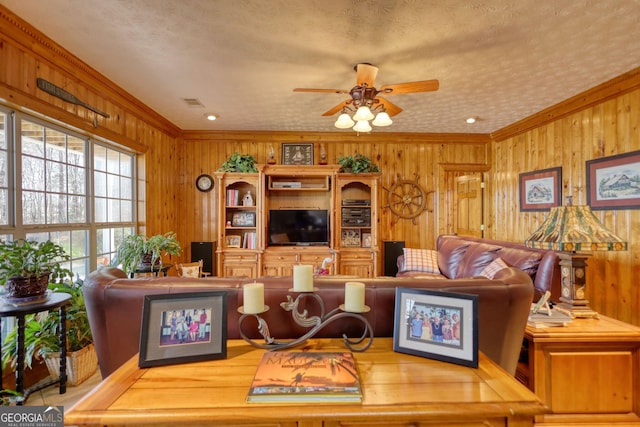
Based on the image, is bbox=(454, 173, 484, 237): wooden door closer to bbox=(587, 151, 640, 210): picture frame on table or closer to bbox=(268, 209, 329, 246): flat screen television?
bbox=(587, 151, 640, 210): picture frame on table

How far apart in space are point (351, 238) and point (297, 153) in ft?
5.36

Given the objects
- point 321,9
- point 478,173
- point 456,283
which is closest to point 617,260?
point 478,173

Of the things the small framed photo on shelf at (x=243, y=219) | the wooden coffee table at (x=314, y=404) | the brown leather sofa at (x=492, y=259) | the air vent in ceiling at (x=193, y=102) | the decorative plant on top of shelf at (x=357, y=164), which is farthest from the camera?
the small framed photo on shelf at (x=243, y=219)

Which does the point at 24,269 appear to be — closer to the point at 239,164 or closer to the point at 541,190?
the point at 239,164

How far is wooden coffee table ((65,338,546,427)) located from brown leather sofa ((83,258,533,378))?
0.35 m

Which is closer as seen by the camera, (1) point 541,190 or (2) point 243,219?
(1) point 541,190

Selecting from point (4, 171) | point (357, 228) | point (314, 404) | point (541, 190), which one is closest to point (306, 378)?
point (314, 404)

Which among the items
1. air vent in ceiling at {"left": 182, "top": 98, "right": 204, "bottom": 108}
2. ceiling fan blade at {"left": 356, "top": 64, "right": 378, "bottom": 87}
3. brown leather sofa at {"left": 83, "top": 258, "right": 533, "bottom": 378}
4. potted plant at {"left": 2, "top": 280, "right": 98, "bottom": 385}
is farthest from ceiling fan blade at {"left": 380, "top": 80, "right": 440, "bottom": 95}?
potted plant at {"left": 2, "top": 280, "right": 98, "bottom": 385}

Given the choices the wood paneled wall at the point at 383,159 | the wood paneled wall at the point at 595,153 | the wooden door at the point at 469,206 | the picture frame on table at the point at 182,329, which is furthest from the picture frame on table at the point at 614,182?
the picture frame on table at the point at 182,329

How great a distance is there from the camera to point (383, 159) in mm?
5105

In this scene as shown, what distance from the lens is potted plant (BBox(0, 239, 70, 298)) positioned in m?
1.82

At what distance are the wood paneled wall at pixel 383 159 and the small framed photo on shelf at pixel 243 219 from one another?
0.43 m

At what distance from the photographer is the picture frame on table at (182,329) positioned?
3.67ft

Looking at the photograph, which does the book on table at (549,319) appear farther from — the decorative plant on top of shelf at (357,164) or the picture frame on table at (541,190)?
the decorative plant on top of shelf at (357,164)
